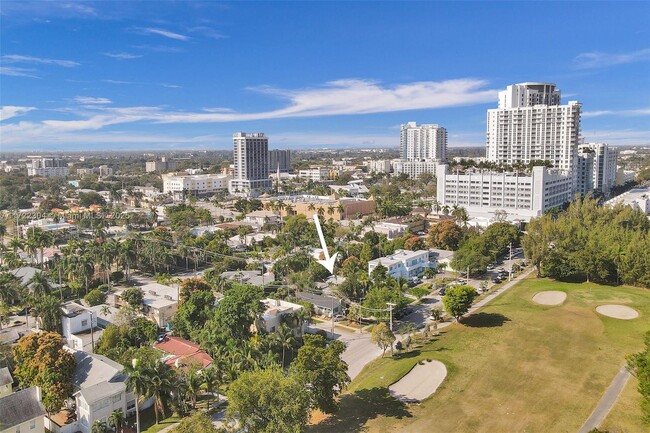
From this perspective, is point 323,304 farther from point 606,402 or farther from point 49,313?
point 606,402

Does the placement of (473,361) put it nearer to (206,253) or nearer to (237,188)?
(206,253)

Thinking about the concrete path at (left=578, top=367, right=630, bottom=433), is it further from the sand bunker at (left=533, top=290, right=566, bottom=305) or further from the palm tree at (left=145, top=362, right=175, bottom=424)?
the palm tree at (left=145, top=362, right=175, bottom=424)

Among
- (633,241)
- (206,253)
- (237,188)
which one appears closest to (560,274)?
(633,241)

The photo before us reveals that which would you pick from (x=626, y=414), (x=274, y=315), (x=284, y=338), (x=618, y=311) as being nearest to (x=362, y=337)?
(x=274, y=315)

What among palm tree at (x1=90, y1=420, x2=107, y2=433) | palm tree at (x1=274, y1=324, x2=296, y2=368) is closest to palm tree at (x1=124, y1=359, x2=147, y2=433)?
palm tree at (x1=90, y1=420, x2=107, y2=433)

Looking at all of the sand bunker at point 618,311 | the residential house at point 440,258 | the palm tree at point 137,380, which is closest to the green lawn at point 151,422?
the palm tree at point 137,380
